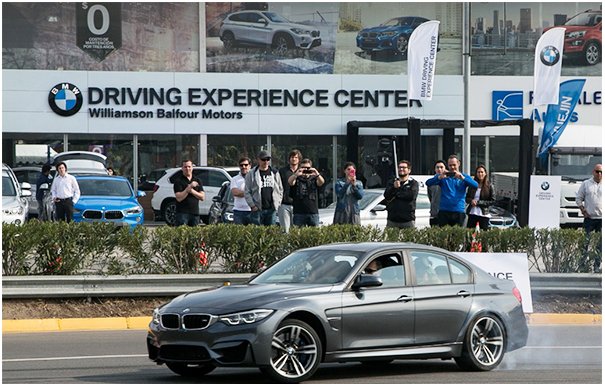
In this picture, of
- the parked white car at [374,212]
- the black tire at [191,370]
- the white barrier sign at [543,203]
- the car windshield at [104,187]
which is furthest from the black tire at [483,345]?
the car windshield at [104,187]

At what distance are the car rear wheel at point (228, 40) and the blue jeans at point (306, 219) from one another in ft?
76.3

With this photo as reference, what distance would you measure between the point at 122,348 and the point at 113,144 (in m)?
27.4

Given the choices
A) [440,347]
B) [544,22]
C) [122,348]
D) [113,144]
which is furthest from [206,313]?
[544,22]

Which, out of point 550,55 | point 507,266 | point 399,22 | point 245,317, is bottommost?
point 507,266

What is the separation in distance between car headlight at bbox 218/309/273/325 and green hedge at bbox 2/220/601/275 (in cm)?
616

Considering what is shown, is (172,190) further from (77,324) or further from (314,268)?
(314,268)

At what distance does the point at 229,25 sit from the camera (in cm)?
4097

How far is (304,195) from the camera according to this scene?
59.4 feet

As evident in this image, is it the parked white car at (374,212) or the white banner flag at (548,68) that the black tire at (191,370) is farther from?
the white banner flag at (548,68)

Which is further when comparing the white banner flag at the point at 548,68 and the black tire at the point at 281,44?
the black tire at the point at 281,44

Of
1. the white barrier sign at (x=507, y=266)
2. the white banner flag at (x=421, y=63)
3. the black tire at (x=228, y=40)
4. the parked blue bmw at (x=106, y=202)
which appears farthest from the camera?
the black tire at (x=228, y=40)

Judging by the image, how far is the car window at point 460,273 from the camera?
1129 cm

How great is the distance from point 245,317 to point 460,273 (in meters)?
2.46

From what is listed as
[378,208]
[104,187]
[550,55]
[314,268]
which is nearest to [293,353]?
[314,268]
